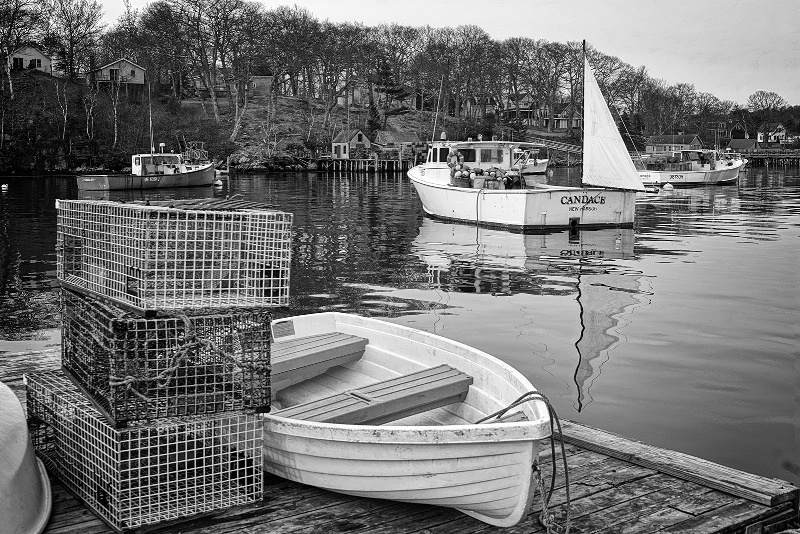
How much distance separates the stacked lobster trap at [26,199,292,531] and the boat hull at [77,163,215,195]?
1571 inches

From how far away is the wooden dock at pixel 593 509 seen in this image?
474cm

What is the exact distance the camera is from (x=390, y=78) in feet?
340

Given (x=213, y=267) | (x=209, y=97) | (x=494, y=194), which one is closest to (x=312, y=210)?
(x=494, y=194)

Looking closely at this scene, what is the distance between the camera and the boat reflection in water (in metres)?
11.1

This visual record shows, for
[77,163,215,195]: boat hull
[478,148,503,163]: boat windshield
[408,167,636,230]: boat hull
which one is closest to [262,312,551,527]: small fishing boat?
[408,167,636,230]: boat hull

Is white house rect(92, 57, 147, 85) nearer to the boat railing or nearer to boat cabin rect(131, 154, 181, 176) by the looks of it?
boat cabin rect(131, 154, 181, 176)

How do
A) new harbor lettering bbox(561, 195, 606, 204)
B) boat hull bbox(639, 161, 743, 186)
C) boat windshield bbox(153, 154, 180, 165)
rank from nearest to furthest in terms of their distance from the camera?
1. new harbor lettering bbox(561, 195, 606, 204)
2. boat windshield bbox(153, 154, 180, 165)
3. boat hull bbox(639, 161, 743, 186)

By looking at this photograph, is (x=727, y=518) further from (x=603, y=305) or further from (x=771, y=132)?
(x=771, y=132)

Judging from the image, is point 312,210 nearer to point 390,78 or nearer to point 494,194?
point 494,194

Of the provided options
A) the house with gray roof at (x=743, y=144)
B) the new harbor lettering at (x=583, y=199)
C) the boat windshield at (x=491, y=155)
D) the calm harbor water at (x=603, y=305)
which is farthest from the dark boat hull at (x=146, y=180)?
the house with gray roof at (x=743, y=144)

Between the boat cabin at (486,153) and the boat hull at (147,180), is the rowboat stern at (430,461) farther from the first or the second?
the boat hull at (147,180)

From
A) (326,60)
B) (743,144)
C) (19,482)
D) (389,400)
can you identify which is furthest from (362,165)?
(743,144)

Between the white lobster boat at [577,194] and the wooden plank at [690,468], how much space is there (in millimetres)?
17245

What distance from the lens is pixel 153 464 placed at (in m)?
4.87
